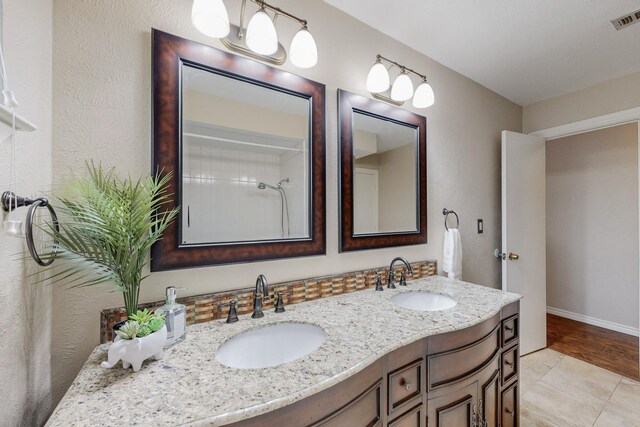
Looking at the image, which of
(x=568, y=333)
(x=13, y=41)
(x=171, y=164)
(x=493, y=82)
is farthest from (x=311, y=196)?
(x=568, y=333)

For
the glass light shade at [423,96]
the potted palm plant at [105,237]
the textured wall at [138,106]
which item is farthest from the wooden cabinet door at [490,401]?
the glass light shade at [423,96]

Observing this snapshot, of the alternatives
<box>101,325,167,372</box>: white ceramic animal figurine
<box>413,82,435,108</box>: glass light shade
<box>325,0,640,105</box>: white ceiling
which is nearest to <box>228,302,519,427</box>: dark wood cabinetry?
<box>101,325,167,372</box>: white ceramic animal figurine

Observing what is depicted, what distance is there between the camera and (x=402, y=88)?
5.40 ft

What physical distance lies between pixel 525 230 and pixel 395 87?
1.82 metres

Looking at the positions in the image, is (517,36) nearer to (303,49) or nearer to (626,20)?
(626,20)

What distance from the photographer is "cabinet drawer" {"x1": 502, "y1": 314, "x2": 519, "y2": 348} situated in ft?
4.42

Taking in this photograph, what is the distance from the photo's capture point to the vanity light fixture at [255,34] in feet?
3.33

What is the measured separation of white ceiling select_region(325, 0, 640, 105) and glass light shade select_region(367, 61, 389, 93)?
9.5 inches

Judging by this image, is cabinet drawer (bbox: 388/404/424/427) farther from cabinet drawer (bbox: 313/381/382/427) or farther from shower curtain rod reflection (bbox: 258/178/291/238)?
shower curtain rod reflection (bbox: 258/178/291/238)

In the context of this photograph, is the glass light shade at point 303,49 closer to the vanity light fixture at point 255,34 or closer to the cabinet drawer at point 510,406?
the vanity light fixture at point 255,34

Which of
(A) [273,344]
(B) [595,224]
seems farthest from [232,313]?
(B) [595,224]

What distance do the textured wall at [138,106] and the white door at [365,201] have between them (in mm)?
133

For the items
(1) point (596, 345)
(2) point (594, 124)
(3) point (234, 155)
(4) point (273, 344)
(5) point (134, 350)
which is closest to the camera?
(5) point (134, 350)

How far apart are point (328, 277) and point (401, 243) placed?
1.96 feet
